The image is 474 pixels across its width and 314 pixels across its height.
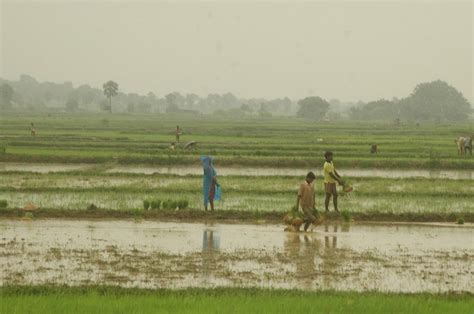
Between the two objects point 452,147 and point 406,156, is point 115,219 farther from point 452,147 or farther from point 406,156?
point 452,147

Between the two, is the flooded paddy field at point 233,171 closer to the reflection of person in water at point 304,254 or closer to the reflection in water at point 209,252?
the reflection in water at point 209,252

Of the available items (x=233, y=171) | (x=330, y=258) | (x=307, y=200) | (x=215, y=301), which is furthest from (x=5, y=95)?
(x=215, y=301)

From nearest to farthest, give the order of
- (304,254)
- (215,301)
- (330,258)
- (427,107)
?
(215,301)
(330,258)
(304,254)
(427,107)

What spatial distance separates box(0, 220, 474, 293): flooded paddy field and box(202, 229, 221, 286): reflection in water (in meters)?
0.01

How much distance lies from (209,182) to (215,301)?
7.21 meters

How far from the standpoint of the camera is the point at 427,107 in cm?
10144

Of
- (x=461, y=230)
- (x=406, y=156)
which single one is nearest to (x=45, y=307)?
(x=461, y=230)

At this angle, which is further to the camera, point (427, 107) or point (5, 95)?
point (5, 95)

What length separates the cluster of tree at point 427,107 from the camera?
9944 centimetres

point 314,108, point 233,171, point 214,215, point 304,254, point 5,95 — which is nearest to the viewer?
point 304,254

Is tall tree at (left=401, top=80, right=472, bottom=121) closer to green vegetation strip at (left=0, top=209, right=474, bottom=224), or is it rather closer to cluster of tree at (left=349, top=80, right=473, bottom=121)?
cluster of tree at (left=349, top=80, right=473, bottom=121)

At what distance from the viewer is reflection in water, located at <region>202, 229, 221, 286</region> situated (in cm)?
909

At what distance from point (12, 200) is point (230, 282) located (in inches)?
344

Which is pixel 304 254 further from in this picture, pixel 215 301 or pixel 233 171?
pixel 233 171
